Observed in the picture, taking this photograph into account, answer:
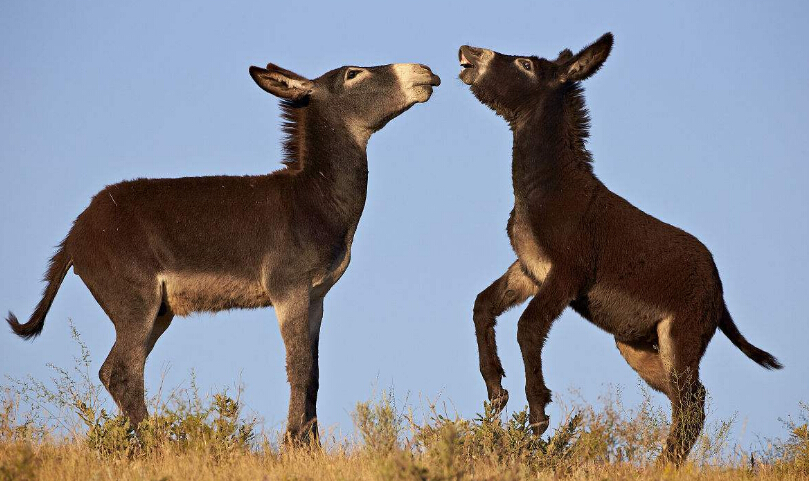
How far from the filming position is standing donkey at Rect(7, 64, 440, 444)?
8.94 m

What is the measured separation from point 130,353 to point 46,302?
122cm

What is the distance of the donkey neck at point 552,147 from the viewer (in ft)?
31.7

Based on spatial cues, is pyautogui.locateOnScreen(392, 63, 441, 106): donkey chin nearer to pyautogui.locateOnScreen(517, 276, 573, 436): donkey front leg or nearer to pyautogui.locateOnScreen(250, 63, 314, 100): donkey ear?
pyautogui.locateOnScreen(250, 63, 314, 100): donkey ear

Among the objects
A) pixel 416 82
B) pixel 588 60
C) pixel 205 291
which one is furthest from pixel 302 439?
pixel 588 60

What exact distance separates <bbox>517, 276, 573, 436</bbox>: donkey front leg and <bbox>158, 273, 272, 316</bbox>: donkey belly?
250cm

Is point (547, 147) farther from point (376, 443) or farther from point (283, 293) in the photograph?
point (376, 443)

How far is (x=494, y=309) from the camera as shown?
969 cm

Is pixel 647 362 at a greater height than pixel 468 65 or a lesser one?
lesser

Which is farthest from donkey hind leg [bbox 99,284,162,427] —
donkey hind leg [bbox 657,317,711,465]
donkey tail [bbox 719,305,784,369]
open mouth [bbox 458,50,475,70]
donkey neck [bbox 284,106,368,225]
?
donkey tail [bbox 719,305,784,369]

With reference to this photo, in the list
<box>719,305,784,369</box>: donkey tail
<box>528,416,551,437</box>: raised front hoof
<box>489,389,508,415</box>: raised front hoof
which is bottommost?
<box>528,416,551,437</box>: raised front hoof

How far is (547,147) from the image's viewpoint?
9.85 meters

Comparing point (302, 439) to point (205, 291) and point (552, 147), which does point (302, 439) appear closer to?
point (205, 291)

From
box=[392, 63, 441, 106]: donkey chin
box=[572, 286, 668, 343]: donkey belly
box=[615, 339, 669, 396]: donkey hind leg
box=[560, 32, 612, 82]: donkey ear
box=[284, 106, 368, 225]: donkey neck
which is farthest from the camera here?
box=[392, 63, 441, 106]: donkey chin

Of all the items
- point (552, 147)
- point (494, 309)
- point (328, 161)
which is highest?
point (328, 161)
